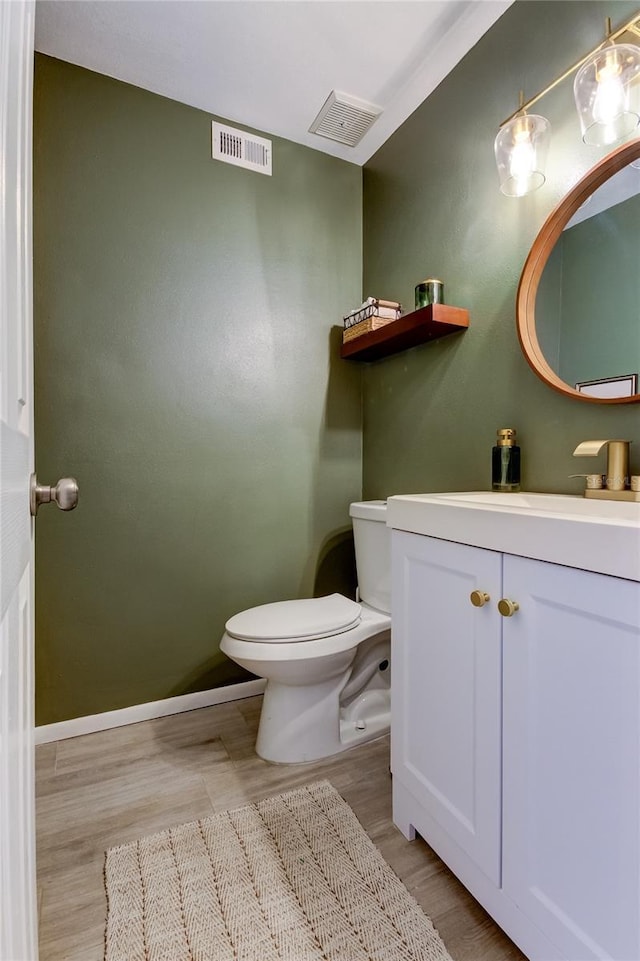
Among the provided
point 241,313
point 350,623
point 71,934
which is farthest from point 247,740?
point 241,313

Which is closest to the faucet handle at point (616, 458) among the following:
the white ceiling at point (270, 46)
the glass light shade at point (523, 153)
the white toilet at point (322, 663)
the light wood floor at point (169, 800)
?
the white toilet at point (322, 663)

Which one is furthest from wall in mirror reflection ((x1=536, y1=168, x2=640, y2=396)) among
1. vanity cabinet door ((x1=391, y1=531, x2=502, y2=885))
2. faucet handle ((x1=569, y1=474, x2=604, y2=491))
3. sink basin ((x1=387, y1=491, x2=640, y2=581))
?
vanity cabinet door ((x1=391, y1=531, x2=502, y2=885))

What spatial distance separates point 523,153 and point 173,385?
1373mm

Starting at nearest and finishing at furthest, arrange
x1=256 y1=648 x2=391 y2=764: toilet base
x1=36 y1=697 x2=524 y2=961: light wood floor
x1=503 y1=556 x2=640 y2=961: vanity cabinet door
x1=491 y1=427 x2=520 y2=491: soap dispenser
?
x1=503 y1=556 x2=640 y2=961: vanity cabinet door < x1=36 y1=697 x2=524 y2=961: light wood floor < x1=491 y1=427 x2=520 y2=491: soap dispenser < x1=256 y1=648 x2=391 y2=764: toilet base

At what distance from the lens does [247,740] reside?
1617mm

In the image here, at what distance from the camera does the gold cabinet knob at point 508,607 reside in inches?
32.3

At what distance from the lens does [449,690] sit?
99cm

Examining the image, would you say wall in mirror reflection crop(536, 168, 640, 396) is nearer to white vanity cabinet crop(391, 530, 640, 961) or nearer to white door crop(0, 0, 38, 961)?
white vanity cabinet crop(391, 530, 640, 961)

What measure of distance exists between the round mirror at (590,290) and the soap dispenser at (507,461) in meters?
0.19

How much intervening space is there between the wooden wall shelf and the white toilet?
65 cm

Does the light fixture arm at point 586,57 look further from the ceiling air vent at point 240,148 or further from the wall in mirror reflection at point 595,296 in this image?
the ceiling air vent at point 240,148

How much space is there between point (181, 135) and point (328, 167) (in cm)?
66

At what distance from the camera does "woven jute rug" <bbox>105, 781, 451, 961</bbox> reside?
35.9 inches

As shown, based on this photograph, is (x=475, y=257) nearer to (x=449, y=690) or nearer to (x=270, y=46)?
(x=270, y=46)
